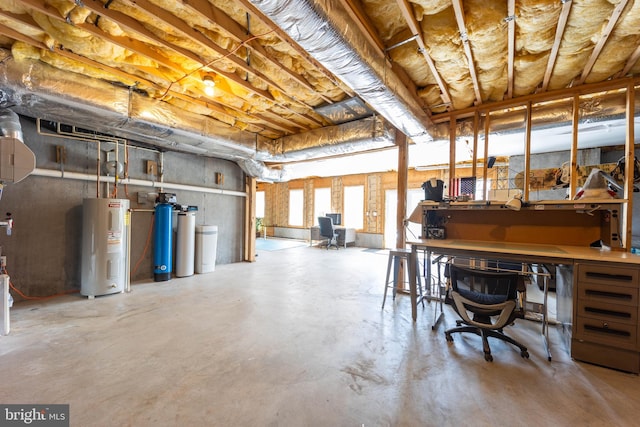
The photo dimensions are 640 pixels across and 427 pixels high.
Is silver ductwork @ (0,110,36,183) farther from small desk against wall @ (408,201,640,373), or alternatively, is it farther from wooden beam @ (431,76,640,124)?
wooden beam @ (431,76,640,124)

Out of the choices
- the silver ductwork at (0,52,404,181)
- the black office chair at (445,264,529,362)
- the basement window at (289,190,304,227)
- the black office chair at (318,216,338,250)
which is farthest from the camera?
the basement window at (289,190,304,227)

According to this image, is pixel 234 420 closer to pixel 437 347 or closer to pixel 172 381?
pixel 172 381

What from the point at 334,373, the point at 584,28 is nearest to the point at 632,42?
the point at 584,28

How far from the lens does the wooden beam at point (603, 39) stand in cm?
178

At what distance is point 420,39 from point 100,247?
14.1ft

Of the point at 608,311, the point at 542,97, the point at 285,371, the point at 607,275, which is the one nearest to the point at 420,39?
the point at 542,97

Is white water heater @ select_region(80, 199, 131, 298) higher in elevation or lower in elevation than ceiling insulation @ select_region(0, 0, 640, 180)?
lower

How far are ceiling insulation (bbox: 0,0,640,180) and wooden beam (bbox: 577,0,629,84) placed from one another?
0.01 metres

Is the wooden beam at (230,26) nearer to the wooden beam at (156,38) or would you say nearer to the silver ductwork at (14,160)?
the wooden beam at (156,38)

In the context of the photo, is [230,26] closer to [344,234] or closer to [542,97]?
[542,97]

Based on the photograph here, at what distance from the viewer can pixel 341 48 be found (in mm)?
1843

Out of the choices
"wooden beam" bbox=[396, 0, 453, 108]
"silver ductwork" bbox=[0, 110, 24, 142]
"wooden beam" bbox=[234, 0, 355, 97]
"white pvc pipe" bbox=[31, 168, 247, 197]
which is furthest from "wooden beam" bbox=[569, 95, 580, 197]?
"silver ductwork" bbox=[0, 110, 24, 142]

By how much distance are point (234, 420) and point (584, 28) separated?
146 inches

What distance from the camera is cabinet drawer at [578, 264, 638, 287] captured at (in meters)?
1.83
